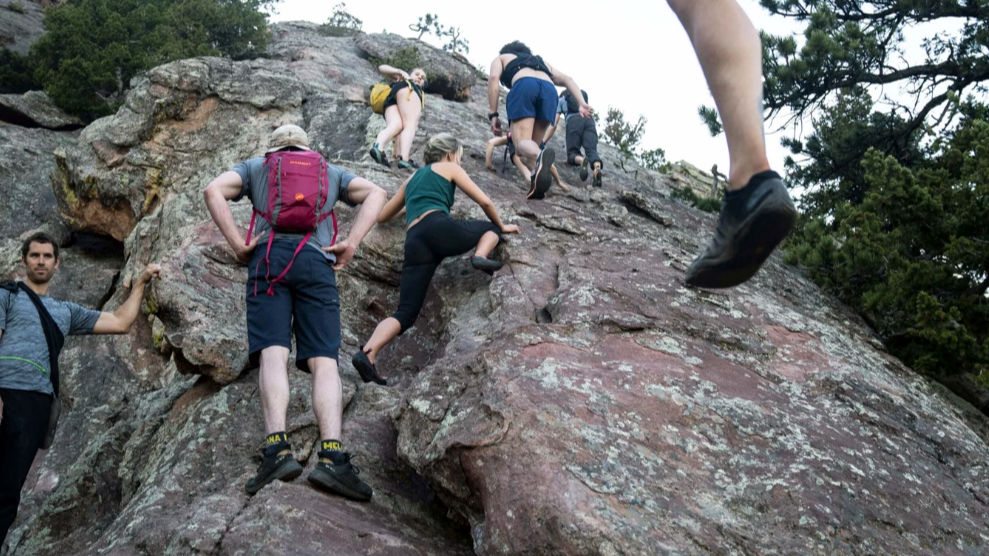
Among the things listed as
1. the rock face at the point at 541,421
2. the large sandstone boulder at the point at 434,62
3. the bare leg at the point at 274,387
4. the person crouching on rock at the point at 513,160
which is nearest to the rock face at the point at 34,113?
the large sandstone boulder at the point at 434,62

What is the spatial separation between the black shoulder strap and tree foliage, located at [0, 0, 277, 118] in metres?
11.3

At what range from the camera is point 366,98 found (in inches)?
524

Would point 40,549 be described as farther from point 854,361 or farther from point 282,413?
point 854,361

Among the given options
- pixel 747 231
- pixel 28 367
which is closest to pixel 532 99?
pixel 28 367

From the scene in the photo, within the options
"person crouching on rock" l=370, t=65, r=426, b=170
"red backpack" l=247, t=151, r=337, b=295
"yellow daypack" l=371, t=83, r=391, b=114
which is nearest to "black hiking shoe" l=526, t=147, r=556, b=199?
"person crouching on rock" l=370, t=65, r=426, b=170

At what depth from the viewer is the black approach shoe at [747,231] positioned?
2203mm

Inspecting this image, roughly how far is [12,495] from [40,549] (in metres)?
1.01

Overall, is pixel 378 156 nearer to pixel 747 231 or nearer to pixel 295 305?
pixel 295 305

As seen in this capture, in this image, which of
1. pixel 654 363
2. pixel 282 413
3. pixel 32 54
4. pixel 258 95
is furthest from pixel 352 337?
pixel 32 54

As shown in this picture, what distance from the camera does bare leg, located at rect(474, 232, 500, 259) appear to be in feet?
21.8

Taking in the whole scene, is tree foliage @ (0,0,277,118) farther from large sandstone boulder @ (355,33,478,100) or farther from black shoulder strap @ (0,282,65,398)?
black shoulder strap @ (0,282,65,398)

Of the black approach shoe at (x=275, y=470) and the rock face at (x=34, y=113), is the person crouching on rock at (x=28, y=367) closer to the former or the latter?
the black approach shoe at (x=275, y=470)

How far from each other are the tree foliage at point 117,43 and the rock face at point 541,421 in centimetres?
787

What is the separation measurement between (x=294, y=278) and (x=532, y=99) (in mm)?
5052
